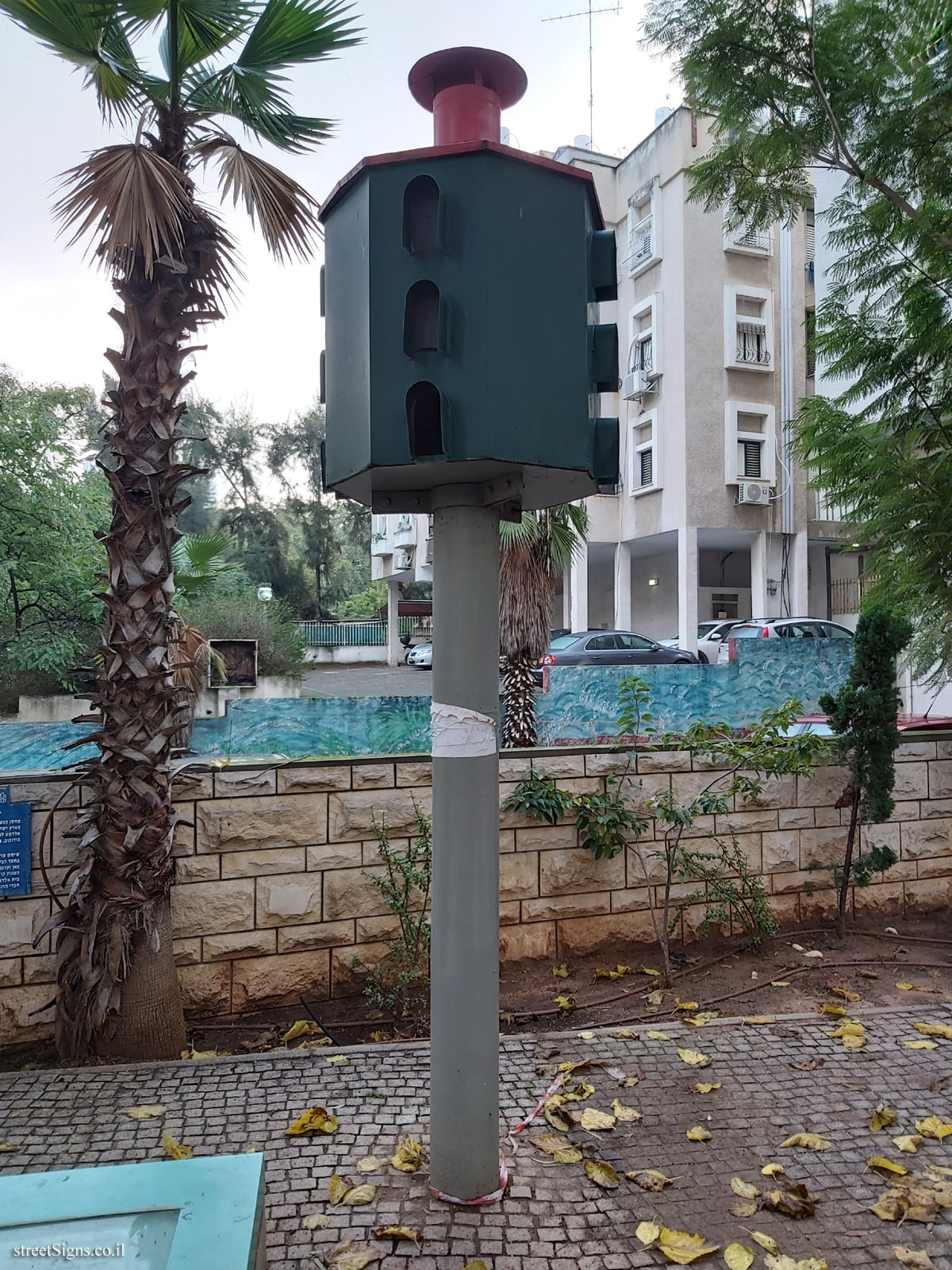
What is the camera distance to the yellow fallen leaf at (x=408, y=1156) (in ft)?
9.45

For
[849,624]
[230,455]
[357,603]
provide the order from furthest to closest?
[357,603], [230,455], [849,624]

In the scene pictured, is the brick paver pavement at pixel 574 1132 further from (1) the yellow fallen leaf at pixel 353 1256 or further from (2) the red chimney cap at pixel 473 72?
(2) the red chimney cap at pixel 473 72

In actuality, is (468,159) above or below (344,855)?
above

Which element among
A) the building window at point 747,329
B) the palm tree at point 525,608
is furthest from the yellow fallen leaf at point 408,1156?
the building window at point 747,329

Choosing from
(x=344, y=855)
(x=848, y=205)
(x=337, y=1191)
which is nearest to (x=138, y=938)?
(x=344, y=855)

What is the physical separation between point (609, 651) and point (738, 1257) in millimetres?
16792

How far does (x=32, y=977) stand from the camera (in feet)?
13.1

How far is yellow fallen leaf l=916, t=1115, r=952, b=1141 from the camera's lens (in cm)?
312

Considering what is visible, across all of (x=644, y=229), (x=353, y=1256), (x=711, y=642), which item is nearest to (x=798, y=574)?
(x=711, y=642)

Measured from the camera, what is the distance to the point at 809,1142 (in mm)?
3051

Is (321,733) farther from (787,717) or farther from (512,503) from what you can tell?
(512,503)

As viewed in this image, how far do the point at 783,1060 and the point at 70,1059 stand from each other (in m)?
3.18

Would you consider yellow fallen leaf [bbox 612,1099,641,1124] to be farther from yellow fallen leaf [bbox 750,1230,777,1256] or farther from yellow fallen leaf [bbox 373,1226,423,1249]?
yellow fallen leaf [bbox 373,1226,423,1249]

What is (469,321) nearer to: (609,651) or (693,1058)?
(693,1058)
